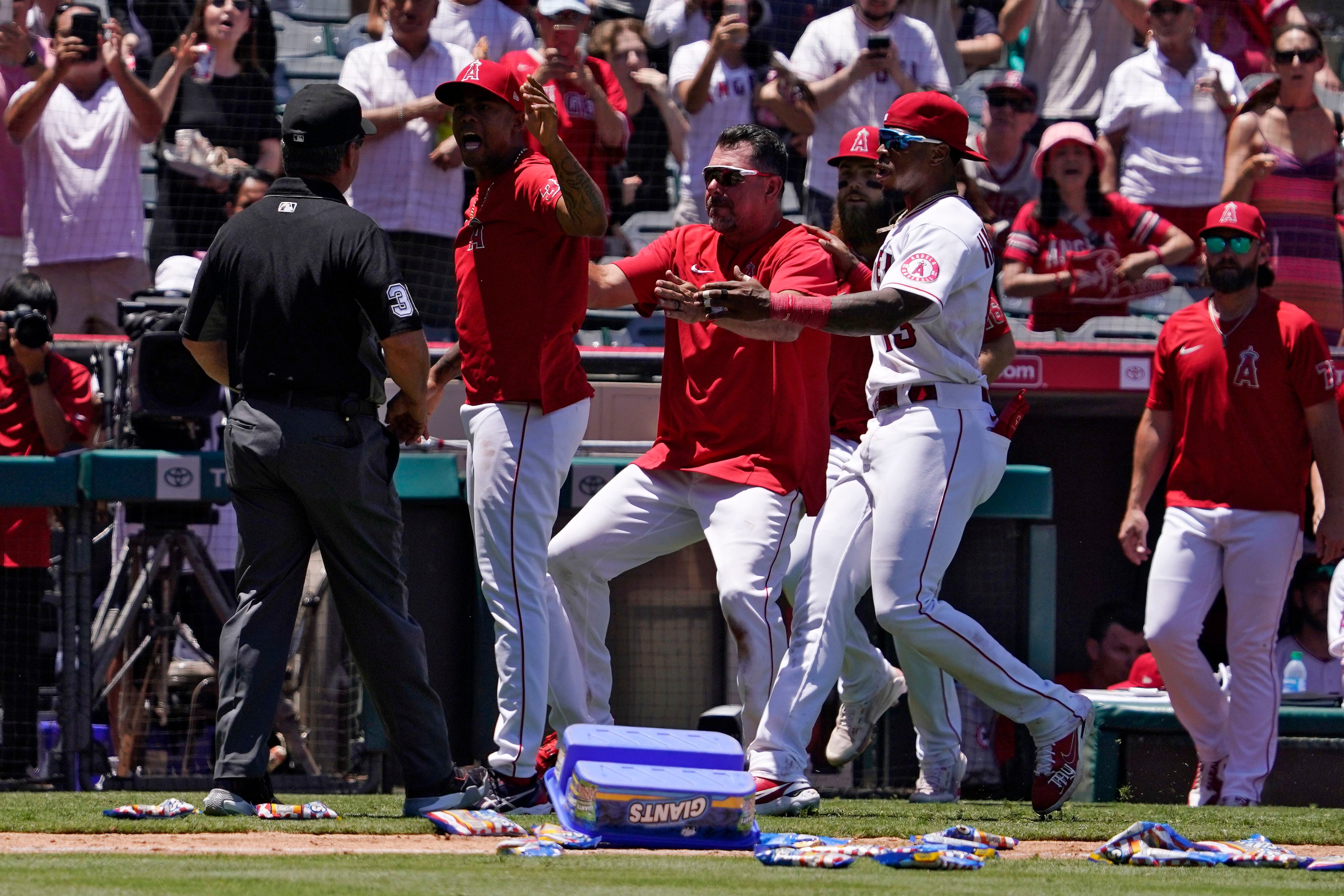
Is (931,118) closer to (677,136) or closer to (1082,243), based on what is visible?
(1082,243)

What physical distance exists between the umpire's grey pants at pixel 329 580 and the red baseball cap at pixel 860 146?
91.8 inches

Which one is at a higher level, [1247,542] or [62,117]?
[62,117]

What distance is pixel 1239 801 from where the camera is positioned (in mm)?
6434

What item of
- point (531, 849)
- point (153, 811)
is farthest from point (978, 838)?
point (153, 811)

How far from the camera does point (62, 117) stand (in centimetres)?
908

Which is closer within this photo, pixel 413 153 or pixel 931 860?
pixel 931 860

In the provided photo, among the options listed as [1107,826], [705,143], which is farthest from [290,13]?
[1107,826]

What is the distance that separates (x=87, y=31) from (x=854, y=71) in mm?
3967

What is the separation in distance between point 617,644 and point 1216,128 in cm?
485

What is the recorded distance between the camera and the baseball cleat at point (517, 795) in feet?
16.2

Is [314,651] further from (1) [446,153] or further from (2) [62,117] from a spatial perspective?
(2) [62,117]

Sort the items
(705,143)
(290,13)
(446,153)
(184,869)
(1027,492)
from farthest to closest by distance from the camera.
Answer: (290,13) < (705,143) < (446,153) < (1027,492) < (184,869)

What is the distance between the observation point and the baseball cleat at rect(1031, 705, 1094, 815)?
507cm

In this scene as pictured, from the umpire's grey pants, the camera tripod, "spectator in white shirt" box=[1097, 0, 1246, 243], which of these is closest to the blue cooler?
the umpire's grey pants
